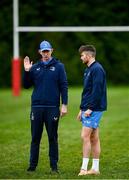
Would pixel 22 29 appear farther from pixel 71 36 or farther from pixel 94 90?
pixel 71 36

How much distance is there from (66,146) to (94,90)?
3803 millimetres

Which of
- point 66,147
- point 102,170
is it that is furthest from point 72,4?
point 102,170

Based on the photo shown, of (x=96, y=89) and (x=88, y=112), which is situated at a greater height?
(x=96, y=89)

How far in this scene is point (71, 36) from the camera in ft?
141

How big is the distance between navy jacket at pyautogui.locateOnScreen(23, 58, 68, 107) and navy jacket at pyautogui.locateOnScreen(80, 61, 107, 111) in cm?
33

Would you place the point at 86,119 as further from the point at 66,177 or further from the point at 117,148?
the point at 117,148

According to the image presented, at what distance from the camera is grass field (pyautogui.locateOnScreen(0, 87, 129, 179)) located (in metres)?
A: 11.3

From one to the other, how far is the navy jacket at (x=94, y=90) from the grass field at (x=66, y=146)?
0.88 meters

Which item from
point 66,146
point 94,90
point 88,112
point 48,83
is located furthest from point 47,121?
point 66,146

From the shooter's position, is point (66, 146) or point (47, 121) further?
point (66, 146)

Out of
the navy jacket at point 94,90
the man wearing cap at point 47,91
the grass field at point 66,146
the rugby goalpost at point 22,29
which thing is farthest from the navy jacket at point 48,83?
the rugby goalpost at point 22,29

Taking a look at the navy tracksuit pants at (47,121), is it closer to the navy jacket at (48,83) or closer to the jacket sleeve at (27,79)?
the navy jacket at (48,83)

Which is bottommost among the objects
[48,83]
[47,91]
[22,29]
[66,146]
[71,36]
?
[66,146]

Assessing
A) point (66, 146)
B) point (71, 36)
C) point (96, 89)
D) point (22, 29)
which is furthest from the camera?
point (71, 36)
